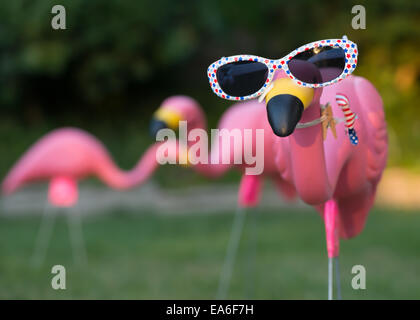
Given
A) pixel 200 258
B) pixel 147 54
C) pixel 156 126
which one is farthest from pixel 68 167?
pixel 147 54

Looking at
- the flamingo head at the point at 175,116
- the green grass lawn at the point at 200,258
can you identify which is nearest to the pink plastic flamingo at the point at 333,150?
the green grass lawn at the point at 200,258

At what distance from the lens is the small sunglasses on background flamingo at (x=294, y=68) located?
6.28 feet

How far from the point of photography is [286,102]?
1862 millimetres

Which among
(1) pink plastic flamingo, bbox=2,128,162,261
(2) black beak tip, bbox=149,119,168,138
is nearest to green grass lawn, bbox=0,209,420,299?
(1) pink plastic flamingo, bbox=2,128,162,261

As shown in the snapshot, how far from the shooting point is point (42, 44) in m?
10.7

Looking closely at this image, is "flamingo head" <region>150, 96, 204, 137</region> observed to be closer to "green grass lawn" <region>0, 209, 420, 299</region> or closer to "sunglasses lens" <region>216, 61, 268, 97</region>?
"green grass lawn" <region>0, 209, 420, 299</region>

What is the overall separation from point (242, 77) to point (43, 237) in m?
5.32

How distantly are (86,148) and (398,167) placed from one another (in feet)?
22.2

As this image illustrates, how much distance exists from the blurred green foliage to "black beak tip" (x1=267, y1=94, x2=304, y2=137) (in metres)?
8.47

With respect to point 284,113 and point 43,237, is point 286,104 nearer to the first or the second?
point 284,113

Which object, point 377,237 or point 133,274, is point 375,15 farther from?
point 133,274

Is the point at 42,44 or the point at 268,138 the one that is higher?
the point at 42,44
